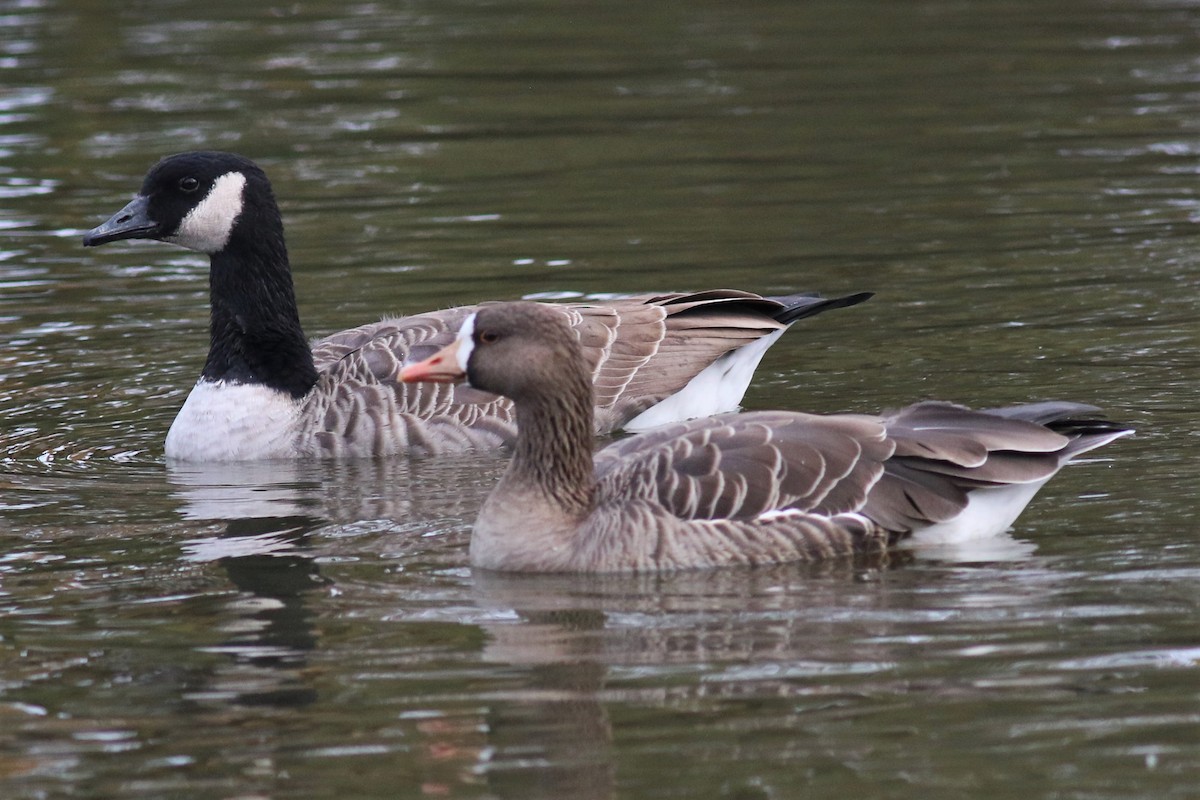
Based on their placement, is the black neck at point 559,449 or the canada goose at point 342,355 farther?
the canada goose at point 342,355

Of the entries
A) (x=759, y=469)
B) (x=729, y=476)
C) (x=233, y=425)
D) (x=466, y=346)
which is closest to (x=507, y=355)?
(x=466, y=346)

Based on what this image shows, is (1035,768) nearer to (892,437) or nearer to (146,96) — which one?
(892,437)

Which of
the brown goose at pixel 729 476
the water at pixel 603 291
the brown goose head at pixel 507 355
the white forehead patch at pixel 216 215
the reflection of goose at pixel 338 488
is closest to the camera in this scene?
the water at pixel 603 291

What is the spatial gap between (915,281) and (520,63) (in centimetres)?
1031

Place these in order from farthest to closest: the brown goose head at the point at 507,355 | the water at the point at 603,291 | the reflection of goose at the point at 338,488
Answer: the reflection of goose at the point at 338,488 < the brown goose head at the point at 507,355 < the water at the point at 603,291

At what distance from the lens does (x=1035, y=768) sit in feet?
21.4

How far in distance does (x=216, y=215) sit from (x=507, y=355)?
384cm

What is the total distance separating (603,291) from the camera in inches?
583

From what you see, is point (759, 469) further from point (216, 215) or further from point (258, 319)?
point (216, 215)

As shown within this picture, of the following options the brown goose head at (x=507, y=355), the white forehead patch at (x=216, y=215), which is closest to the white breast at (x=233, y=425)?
the white forehead patch at (x=216, y=215)

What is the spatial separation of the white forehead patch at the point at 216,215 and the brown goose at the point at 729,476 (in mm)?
3622

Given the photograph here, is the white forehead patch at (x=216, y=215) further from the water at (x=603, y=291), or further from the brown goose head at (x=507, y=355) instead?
the brown goose head at (x=507, y=355)

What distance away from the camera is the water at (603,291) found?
6.97m

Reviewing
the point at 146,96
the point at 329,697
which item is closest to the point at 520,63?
the point at 146,96
